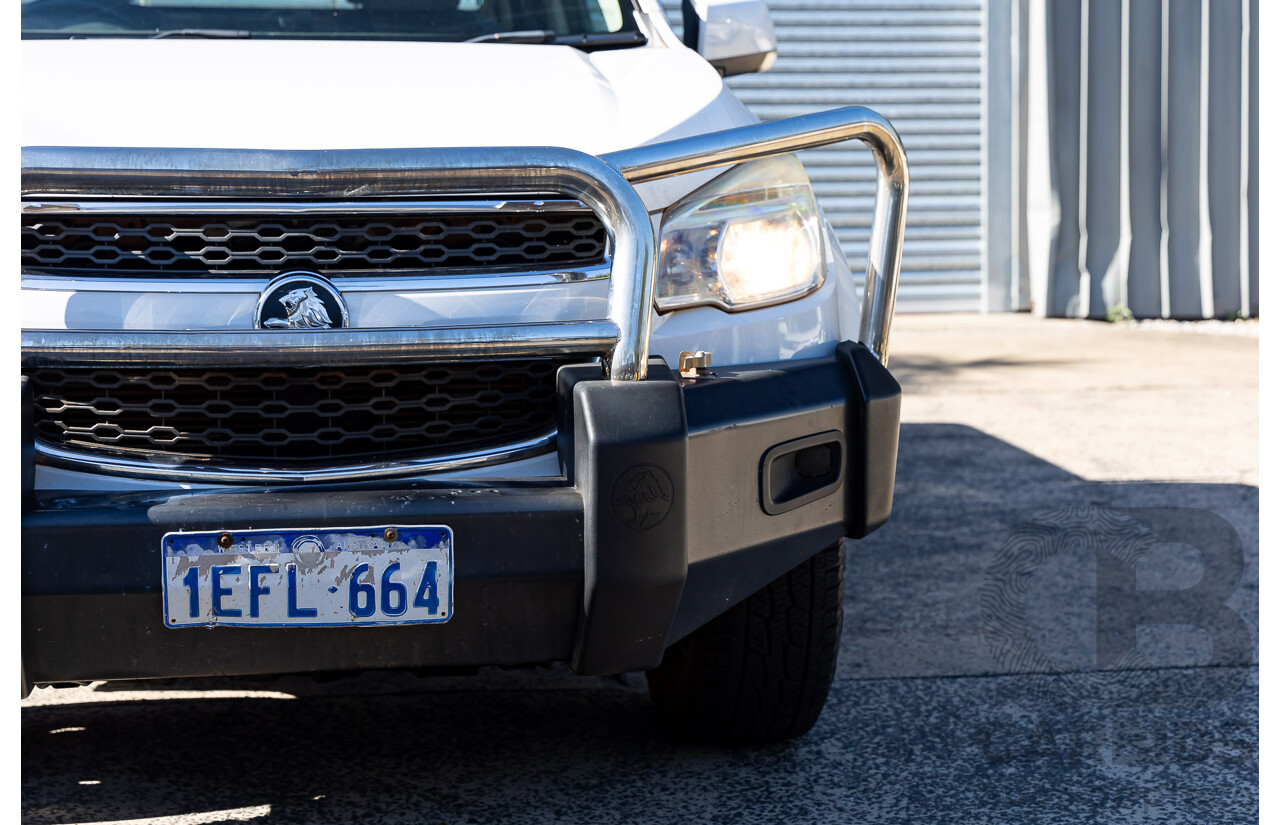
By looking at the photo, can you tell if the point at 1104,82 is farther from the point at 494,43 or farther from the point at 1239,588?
the point at 494,43

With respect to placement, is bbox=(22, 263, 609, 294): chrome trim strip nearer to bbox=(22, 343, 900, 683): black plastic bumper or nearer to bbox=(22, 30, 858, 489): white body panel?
bbox=(22, 30, 858, 489): white body panel

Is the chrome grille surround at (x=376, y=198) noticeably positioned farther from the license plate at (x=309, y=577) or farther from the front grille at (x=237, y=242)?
the license plate at (x=309, y=577)

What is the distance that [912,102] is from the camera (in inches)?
410

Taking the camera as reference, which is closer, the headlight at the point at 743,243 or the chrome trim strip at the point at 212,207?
the chrome trim strip at the point at 212,207

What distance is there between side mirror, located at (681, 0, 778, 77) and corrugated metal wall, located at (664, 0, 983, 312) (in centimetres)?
707

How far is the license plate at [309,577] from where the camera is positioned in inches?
72.4

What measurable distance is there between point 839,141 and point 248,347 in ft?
3.28

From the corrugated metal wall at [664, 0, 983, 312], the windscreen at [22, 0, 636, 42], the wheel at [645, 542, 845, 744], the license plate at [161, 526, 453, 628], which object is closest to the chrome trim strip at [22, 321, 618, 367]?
the license plate at [161, 526, 453, 628]

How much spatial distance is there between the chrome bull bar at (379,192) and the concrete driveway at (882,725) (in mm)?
922

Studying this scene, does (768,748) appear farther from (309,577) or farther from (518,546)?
(309,577)

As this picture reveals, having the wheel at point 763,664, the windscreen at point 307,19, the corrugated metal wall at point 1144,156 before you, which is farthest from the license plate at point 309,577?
the corrugated metal wall at point 1144,156

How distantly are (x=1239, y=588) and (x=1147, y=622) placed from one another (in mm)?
446

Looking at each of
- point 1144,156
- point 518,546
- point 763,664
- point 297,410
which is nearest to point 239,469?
point 297,410

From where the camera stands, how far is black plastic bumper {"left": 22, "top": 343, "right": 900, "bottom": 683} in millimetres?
1820
